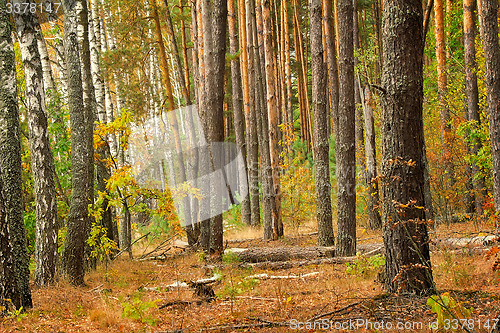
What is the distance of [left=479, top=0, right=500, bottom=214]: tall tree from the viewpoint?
841 centimetres

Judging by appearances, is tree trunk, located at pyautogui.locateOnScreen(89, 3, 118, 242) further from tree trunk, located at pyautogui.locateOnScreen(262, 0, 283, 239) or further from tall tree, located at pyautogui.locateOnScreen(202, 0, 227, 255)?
tree trunk, located at pyautogui.locateOnScreen(262, 0, 283, 239)

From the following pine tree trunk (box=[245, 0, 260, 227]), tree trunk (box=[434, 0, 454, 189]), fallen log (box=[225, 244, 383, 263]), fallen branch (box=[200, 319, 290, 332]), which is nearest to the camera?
fallen branch (box=[200, 319, 290, 332])

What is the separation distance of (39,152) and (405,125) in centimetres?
530

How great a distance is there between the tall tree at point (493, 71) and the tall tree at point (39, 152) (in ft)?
26.1

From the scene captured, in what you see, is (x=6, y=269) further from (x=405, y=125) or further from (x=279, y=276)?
(x=405, y=125)

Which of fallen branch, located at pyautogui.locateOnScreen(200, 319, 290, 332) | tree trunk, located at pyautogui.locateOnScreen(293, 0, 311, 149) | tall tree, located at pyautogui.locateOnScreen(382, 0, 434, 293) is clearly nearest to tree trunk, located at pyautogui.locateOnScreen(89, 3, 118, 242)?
fallen branch, located at pyautogui.locateOnScreen(200, 319, 290, 332)

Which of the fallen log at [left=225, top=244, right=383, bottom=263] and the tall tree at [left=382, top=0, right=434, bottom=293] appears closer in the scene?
the tall tree at [left=382, top=0, right=434, bottom=293]

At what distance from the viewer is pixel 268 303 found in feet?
17.8

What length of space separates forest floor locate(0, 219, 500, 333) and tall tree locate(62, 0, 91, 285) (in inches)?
14.3

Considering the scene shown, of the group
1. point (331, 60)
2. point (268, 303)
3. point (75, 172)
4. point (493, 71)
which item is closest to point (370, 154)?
point (331, 60)

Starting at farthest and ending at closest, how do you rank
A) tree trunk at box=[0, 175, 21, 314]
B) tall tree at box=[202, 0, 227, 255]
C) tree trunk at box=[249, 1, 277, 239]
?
1. tree trunk at box=[249, 1, 277, 239]
2. tall tree at box=[202, 0, 227, 255]
3. tree trunk at box=[0, 175, 21, 314]

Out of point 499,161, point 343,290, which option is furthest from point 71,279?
point 499,161

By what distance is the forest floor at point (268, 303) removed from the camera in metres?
3.97

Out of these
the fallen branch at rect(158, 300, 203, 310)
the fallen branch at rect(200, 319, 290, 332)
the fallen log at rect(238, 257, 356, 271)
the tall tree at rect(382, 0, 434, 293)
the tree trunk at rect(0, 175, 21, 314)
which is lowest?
the fallen log at rect(238, 257, 356, 271)
